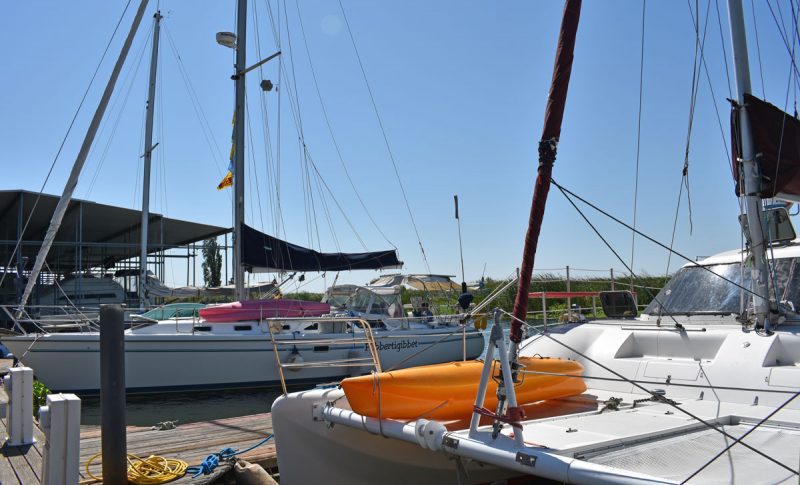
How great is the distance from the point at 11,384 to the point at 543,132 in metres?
6.06

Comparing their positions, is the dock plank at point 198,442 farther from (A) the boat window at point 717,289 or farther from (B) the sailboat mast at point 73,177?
(A) the boat window at point 717,289

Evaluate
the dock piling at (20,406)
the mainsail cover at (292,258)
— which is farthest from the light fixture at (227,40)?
the dock piling at (20,406)

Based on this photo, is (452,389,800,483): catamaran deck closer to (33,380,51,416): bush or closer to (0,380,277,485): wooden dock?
(0,380,277,485): wooden dock

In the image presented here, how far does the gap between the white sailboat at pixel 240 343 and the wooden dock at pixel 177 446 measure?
3681 millimetres

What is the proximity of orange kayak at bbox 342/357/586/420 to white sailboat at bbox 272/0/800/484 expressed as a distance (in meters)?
0.05

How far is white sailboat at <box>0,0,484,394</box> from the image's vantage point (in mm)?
14414

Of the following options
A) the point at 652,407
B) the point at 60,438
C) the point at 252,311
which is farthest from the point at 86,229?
the point at 652,407

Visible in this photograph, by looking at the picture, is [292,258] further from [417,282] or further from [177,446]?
[177,446]

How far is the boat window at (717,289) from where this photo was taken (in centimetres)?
631

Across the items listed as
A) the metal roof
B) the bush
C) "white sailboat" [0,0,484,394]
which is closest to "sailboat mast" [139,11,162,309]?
the metal roof

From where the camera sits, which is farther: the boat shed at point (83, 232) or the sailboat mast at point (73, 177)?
the boat shed at point (83, 232)

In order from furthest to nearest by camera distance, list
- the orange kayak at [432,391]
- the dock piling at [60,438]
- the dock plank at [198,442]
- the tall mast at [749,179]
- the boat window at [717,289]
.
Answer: the dock plank at [198,442], the boat window at [717,289], the tall mast at [749,179], the dock piling at [60,438], the orange kayak at [432,391]

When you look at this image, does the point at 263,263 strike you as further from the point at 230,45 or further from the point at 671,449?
the point at 671,449

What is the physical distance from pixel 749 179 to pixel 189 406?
12632 millimetres
